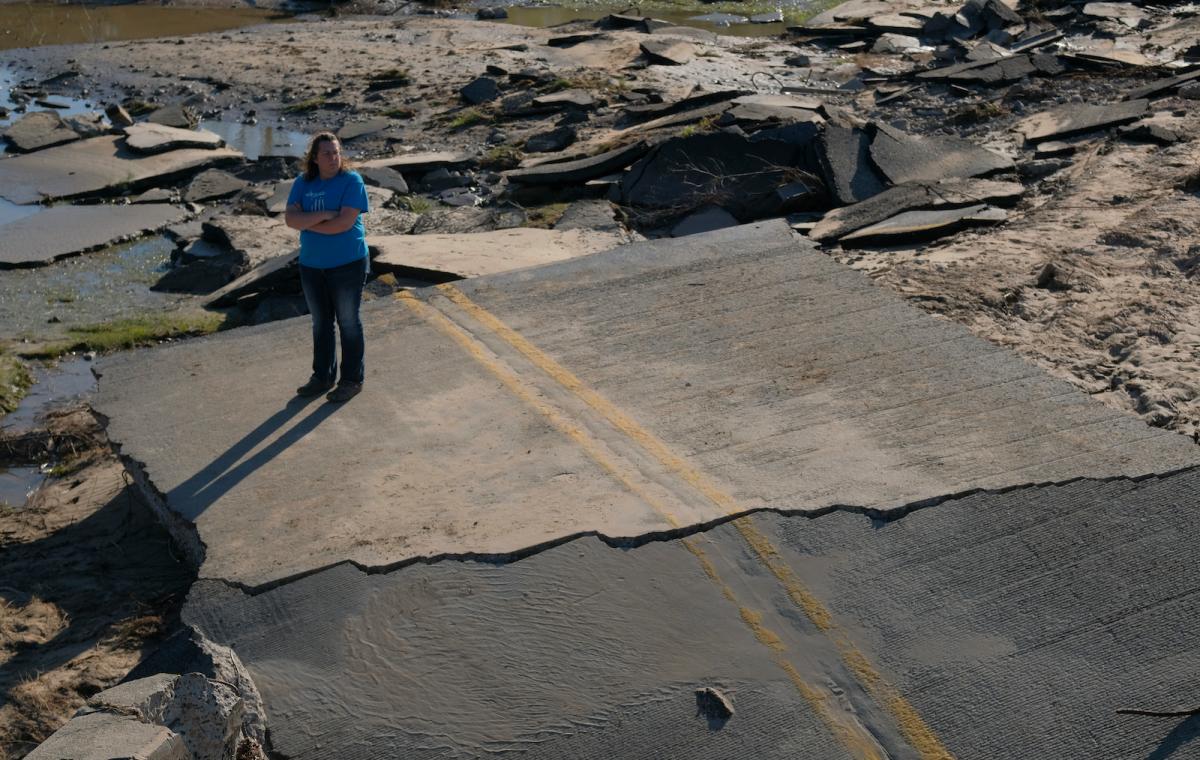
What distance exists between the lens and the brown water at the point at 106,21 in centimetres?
2517

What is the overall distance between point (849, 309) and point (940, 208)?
3101 millimetres

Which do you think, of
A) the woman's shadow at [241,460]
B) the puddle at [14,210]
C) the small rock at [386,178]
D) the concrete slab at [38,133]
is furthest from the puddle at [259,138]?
the woman's shadow at [241,460]

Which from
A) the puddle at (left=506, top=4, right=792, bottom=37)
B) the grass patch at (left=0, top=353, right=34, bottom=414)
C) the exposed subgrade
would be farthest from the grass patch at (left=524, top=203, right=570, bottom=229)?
the puddle at (left=506, top=4, right=792, bottom=37)

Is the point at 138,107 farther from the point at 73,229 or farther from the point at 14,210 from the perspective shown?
the point at 73,229

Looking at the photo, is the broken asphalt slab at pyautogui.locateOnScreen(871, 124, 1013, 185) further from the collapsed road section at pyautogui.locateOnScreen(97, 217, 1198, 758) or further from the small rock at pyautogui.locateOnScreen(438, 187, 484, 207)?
the small rock at pyautogui.locateOnScreen(438, 187, 484, 207)

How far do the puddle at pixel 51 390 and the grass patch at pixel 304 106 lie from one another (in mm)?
→ 9335

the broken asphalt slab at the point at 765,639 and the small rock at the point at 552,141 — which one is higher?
the broken asphalt slab at the point at 765,639

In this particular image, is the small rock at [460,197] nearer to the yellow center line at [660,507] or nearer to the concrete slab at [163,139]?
the concrete slab at [163,139]

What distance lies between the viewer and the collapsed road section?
5059mm

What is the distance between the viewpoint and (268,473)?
22.1 feet

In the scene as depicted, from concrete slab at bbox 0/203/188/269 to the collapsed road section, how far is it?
5.82 m

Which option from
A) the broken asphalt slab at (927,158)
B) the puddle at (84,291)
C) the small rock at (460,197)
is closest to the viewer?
the puddle at (84,291)

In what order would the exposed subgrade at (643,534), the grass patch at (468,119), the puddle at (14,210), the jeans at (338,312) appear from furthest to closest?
the grass patch at (468,119) < the puddle at (14,210) < the jeans at (338,312) < the exposed subgrade at (643,534)

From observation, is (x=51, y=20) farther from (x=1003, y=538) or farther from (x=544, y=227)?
(x=1003, y=538)
